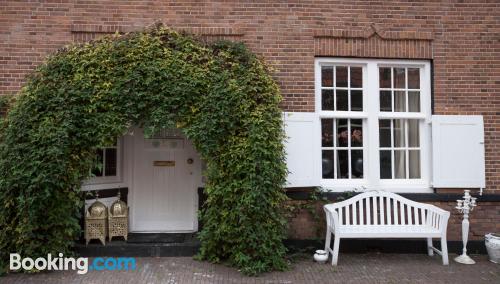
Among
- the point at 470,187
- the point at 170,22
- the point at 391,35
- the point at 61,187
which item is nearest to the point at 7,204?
the point at 61,187

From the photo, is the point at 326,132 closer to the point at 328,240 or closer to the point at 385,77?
the point at 385,77

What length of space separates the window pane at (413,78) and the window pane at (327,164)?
5.80 ft

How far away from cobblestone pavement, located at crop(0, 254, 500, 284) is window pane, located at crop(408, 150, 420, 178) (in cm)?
144

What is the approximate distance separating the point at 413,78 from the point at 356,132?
1.33 m

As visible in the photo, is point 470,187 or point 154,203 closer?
point 470,187

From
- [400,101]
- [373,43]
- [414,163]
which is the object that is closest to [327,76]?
[373,43]

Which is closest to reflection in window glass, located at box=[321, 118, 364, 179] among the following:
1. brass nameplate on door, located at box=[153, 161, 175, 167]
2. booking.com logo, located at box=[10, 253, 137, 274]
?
brass nameplate on door, located at box=[153, 161, 175, 167]

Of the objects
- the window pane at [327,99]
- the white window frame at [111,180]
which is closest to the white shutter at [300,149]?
the window pane at [327,99]

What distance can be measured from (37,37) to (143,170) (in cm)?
267

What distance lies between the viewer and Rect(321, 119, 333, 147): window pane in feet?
21.5

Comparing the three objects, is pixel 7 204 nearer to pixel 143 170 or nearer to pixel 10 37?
pixel 143 170

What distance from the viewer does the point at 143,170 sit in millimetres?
6840

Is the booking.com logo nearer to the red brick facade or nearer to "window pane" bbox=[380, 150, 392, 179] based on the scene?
the red brick facade

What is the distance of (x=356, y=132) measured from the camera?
6594 mm
